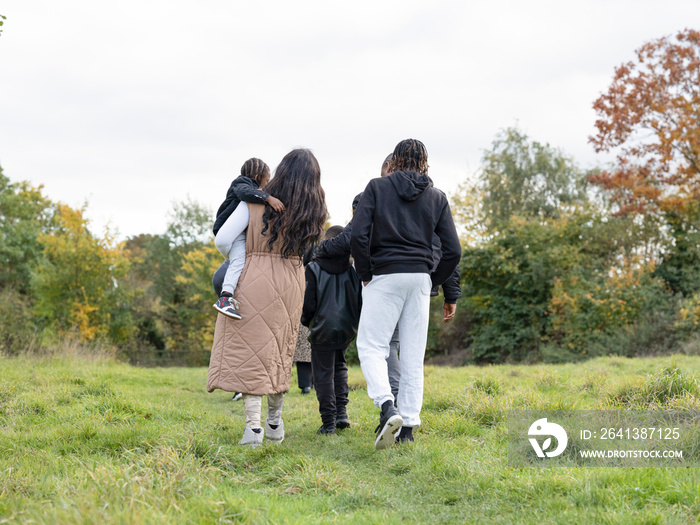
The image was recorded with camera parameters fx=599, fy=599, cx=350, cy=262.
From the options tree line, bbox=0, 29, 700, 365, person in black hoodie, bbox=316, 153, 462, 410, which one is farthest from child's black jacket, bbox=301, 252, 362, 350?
tree line, bbox=0, 29, 700, 365

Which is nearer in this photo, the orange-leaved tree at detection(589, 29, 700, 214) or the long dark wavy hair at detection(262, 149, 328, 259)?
the long dark wavy hair at detection(262, 149, 328, 259)

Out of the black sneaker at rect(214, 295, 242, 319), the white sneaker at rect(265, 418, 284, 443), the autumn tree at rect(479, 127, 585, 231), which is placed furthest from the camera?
the autumn tree at rect(479, 127, 585, 231)

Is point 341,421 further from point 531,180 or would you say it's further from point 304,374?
point 531,180

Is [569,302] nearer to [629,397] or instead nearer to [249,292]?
[629,397]

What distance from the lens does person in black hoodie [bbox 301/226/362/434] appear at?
15.7ft

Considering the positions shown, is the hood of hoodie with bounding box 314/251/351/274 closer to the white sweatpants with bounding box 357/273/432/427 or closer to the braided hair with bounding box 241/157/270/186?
the white sweatpants with bounding box 357/273/432/427

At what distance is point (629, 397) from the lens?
15.4 ft

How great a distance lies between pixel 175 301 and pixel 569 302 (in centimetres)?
2055

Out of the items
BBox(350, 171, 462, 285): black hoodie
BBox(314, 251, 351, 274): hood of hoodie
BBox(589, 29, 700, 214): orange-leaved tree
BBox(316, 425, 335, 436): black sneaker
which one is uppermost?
BBox(589, 29, 700, 214): orange-leaved tree

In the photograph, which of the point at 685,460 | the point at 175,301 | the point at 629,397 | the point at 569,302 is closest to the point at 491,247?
the point at 569,302

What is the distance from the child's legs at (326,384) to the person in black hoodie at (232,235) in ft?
3.10

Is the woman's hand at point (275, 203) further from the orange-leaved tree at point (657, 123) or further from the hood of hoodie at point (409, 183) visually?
the orange-leaved tree at point (657, 123)

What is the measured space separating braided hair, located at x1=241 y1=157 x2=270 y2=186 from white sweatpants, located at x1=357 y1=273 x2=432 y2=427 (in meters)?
1.29

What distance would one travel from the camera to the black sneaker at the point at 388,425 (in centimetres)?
390
